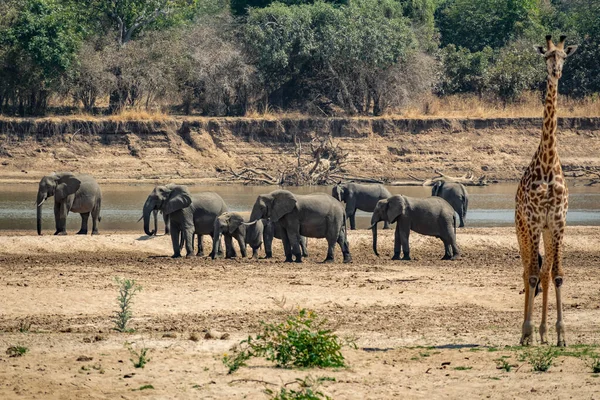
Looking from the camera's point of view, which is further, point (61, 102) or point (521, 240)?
point (61, 102)

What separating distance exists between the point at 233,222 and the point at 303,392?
40.3 ft

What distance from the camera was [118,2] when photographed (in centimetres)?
5181

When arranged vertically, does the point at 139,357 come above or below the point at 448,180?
above

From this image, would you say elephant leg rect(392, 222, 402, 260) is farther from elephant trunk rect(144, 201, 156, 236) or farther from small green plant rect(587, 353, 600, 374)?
small green plant rect(587, 353, 600, 374)

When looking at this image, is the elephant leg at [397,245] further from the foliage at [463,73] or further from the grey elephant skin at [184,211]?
the foliage at [463,73]

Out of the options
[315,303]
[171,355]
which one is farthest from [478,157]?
[171,355]

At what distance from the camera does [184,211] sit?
22078 mm

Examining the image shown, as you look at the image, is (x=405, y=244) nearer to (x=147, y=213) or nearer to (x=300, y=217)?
(x=300, y=217)

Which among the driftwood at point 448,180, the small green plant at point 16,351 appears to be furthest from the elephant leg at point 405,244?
the driftwood at point 448,180

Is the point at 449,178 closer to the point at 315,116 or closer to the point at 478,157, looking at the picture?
the point at 478,157

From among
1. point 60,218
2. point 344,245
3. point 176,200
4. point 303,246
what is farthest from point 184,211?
point 60,218

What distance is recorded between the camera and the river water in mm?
28906

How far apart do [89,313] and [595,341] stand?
239 inches

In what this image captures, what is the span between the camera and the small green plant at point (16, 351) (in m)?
11.2
